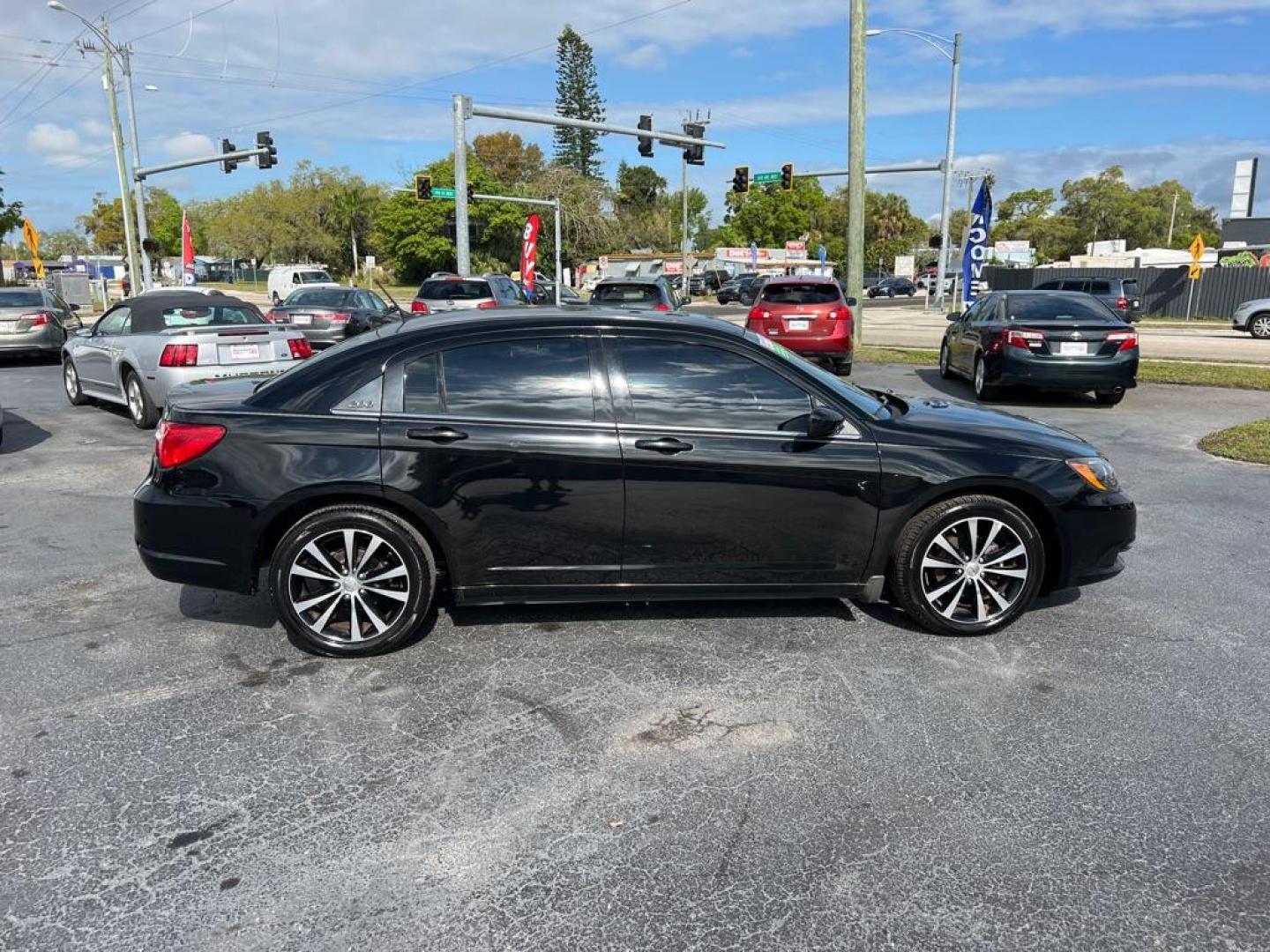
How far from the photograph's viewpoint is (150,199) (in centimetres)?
10175

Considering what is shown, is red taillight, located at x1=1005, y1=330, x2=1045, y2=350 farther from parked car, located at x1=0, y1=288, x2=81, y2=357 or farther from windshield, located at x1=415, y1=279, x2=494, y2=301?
parked car, located at x1=0, y1=288, x2=81, y2=357

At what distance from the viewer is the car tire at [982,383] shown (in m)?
12.0

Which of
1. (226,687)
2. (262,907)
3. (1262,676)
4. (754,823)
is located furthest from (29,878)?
(1262,676)

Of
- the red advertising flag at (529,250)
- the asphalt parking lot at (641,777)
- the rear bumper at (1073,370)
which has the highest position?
the red advertising flag at (529,250)

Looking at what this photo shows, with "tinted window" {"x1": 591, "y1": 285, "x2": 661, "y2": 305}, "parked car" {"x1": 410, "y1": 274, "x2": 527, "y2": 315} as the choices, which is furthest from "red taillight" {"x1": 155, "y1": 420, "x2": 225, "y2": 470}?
"parked car" {"x1": 410, "y1": 274, "x2": 527, "y2": 315}

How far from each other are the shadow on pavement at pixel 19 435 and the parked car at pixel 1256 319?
29706 millimetres

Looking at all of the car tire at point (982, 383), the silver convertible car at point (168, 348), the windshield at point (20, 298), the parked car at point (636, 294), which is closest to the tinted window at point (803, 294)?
the parked car at point (636, 294)

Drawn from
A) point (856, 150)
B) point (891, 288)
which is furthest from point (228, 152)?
point (891, 288)

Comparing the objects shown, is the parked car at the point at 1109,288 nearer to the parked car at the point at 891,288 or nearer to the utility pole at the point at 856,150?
the utility pole at the point at 856,150

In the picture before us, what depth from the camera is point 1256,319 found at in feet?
88.7

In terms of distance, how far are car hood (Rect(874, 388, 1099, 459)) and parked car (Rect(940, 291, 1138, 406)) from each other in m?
7.11

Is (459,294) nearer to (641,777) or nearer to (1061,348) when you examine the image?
(1061,348)

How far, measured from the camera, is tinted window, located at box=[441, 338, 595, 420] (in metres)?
4.24

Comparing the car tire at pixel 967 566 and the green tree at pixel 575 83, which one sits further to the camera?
the green tree at pixel 575 83
